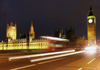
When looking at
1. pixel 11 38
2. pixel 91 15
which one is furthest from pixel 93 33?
pixel 11 38

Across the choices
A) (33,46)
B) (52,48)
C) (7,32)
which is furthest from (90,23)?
(52,48)

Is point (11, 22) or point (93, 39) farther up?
point (11, 22)

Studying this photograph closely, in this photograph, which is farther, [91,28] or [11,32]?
[11,32]

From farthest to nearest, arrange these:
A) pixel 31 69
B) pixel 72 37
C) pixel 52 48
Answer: pixel 72 37 < pixel 52 48 < pixel 31 69

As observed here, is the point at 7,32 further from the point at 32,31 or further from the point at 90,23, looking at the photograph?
the point at 90,23

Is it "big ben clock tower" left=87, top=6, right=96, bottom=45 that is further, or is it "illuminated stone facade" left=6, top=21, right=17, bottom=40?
"illuminated stone facade" left=6, top=21, right=17, bottom=40

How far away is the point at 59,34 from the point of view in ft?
327

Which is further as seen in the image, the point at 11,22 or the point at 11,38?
the point at 11,22

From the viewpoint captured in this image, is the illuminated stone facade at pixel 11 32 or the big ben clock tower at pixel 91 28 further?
the illuminated stone facade at pixel 11 32

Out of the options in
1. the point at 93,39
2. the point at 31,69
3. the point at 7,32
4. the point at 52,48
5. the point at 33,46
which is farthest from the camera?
the point at 7,32

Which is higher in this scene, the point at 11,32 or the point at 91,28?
the point at 91,28

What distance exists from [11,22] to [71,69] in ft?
349

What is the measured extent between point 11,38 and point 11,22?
45.7 feet

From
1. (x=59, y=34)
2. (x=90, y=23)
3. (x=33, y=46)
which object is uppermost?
(x=90, y=23)
